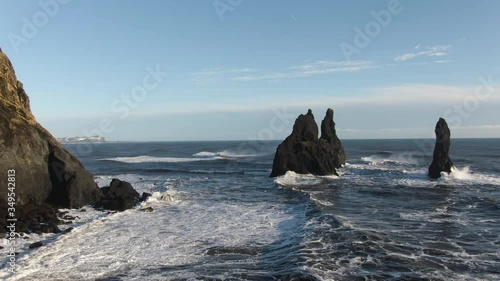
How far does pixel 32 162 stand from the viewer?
1145 inches

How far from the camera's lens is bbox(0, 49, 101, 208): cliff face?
27719 millimetres

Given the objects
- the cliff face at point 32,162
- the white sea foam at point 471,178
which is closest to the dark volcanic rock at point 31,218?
the cliff face at point 32,162

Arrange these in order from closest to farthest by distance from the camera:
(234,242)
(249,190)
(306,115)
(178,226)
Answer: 1. (234,242)
2. (178,226)
3. (249,190)
4. (306,115)

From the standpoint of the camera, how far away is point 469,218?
28250mm

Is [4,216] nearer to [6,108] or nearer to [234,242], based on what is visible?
[6,108]

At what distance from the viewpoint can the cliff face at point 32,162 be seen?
90.9 ft

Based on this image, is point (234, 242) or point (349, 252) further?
point (234, 242)

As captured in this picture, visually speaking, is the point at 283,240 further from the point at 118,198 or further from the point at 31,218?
the point at 118,198

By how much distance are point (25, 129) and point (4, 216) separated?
8357 millimetres

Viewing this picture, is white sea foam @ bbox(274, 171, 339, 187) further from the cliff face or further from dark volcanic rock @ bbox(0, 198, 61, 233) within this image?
dark volcanic rock @ bbox(0, 198, 61, 233)

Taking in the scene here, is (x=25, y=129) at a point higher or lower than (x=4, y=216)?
higher

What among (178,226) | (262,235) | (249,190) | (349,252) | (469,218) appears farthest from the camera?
(249,190)

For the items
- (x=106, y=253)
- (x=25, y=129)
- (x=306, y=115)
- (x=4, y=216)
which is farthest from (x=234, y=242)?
(x=306, y=115)

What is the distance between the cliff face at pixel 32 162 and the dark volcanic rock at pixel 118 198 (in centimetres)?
114
